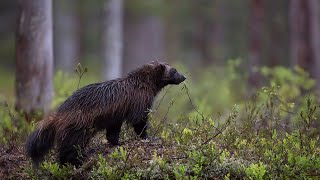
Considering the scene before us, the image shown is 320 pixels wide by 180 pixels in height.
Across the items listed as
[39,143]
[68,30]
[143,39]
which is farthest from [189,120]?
[143,39]

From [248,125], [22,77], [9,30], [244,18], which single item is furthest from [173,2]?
[248,125]

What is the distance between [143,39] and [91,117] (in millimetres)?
43274

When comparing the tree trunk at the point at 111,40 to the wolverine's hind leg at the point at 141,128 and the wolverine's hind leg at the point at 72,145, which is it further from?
the wolverine's hind leg at the point at 72,145

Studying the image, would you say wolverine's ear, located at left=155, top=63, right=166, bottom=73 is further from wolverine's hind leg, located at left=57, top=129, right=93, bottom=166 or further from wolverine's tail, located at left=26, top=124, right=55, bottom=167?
wolverine's tail, located at left=26, top=124, right=55, bottom=167

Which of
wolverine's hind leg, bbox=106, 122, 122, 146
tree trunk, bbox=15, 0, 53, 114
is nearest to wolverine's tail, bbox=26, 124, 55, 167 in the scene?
wolverine's hind leg, bbox=106, 122, 122, 146

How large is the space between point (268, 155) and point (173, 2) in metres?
33.1

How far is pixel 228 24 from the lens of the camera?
155 feet

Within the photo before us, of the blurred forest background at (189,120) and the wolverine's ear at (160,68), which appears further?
the wolverine's ear at (160,68)

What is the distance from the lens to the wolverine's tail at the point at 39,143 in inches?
307

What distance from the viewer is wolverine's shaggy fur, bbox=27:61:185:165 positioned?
25.6ft

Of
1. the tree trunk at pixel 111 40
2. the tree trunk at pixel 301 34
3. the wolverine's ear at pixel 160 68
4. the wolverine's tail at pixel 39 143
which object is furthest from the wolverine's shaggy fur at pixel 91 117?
the tree trunk at pixel 111 40

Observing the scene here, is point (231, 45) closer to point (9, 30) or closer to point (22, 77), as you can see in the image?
point (9, 30)

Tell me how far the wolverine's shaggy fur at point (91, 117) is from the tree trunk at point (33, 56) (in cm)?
386

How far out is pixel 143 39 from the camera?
2008 inches
